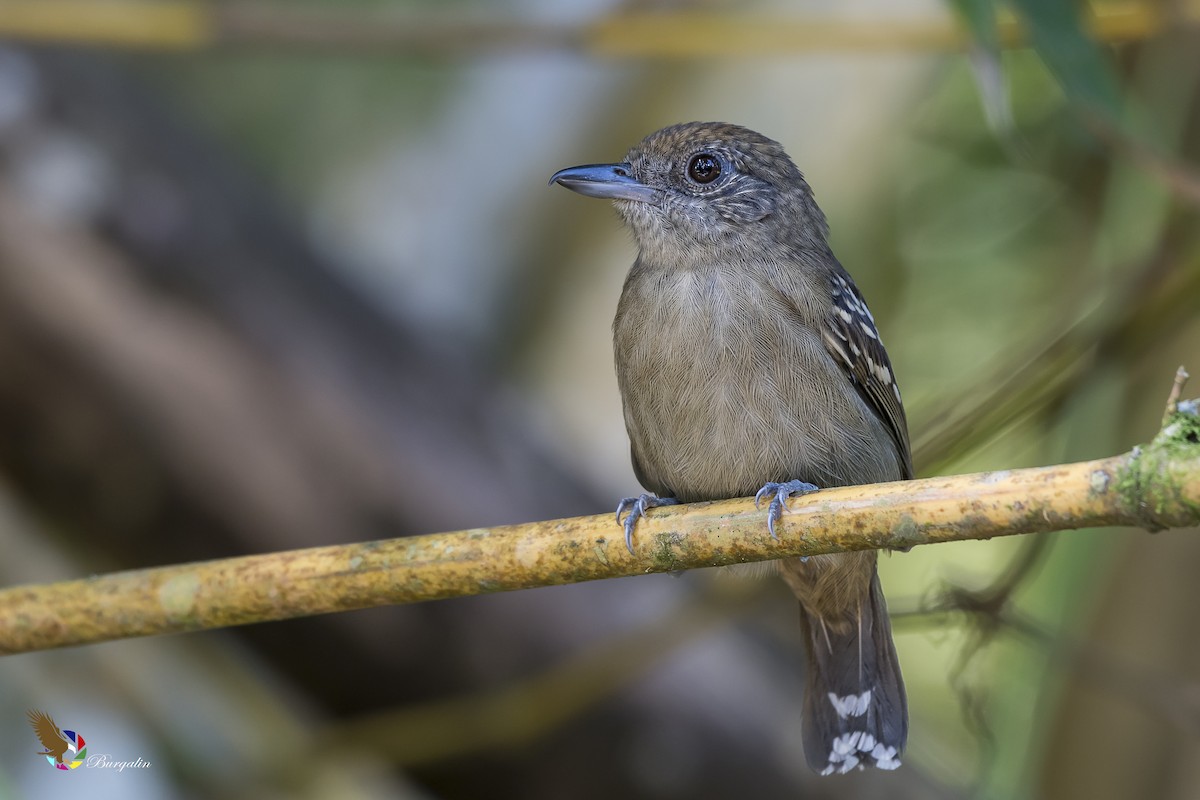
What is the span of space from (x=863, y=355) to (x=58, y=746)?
2767 mm

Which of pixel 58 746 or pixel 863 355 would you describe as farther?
pixel 58 746

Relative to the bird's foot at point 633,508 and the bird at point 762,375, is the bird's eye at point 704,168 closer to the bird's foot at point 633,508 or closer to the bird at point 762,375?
the bird at point 762,375

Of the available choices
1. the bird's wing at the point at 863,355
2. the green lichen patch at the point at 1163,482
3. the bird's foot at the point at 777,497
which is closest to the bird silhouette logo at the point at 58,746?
the bird's foot at the point at 777,497

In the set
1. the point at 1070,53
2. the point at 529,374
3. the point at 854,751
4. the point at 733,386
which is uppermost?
the point at 529,374

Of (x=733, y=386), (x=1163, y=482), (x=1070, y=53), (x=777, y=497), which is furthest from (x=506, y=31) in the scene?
(x=1163, y=482)

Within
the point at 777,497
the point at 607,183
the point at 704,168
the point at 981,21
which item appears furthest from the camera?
the point at 704,168

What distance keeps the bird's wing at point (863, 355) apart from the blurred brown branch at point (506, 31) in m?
1.04

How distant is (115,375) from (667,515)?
326 centimetres

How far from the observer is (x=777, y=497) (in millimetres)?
2643

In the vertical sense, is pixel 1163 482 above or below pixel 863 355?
below

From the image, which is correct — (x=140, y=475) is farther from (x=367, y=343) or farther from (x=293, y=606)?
(x=293, y=606)

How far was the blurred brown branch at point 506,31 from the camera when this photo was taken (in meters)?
4.36

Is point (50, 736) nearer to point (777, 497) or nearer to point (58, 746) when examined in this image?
point (58, 746)

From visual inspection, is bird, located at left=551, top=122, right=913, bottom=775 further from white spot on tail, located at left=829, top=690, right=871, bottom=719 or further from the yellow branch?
the yellow branch
